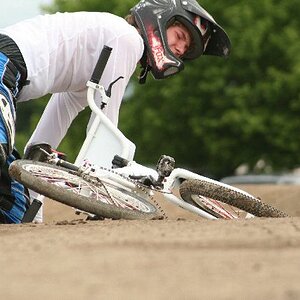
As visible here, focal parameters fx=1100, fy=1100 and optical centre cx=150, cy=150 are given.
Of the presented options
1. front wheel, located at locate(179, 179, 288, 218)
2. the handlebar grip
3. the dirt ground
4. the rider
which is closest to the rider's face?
the rider

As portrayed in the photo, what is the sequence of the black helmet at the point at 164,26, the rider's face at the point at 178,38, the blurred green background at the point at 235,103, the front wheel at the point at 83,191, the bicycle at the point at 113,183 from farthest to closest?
the blurred green background at the point at 235,103 < the rider's face at the point at 178,38 < the black helmet at the point at 164,26 < the bicycle at the point at 113,183 < the front wheel at the point at 83,191

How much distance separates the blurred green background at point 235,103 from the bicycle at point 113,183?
25109 millimetres

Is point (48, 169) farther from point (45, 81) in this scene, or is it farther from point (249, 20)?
point (249, 20)

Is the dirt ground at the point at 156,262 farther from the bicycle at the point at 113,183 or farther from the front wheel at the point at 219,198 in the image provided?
the front wheel at the point at 219,198

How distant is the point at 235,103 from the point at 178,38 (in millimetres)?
26391

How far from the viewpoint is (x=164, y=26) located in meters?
7.40

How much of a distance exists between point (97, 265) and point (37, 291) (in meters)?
0.56

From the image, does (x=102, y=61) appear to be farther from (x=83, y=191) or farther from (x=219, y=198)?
(x=219, y=198)

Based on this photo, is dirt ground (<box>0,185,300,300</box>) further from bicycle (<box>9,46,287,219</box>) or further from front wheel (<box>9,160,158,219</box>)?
bicycle (<box>9,46,287,219</box>)

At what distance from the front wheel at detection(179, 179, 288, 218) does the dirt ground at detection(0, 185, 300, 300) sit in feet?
3.21

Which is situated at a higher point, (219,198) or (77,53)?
(77,53)

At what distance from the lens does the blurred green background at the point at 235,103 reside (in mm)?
33188

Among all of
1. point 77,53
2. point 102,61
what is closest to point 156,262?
point 102,61

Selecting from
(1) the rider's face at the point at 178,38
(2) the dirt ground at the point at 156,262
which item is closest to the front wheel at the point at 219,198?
(2) the dirt ground at the point at 156,262
